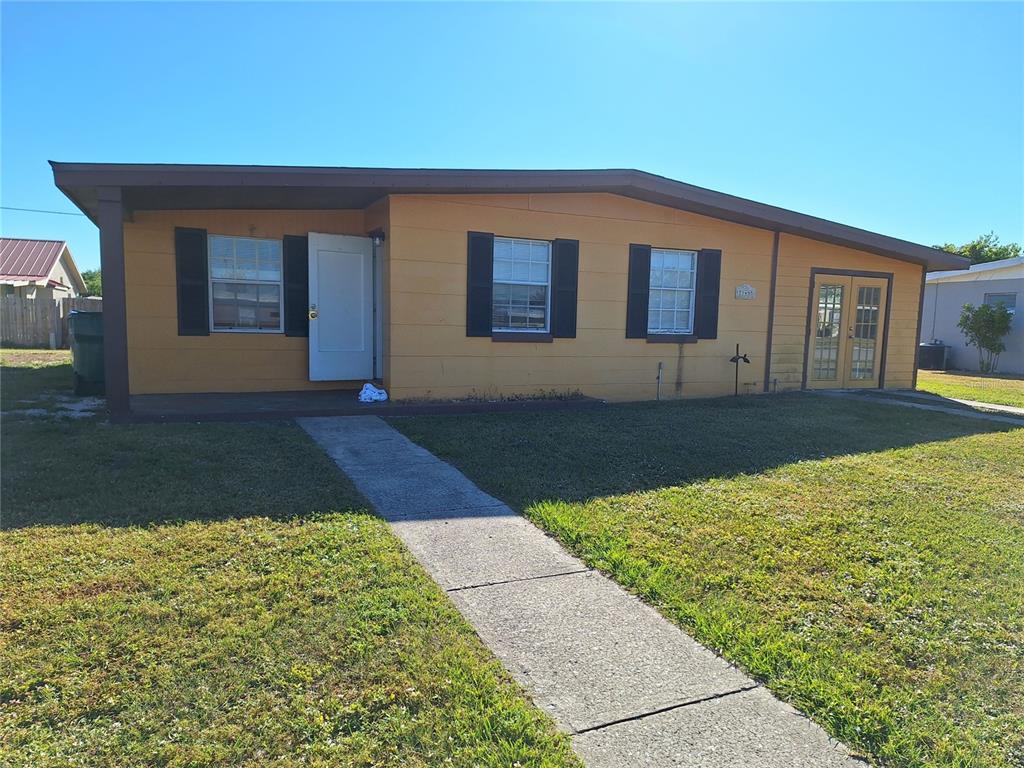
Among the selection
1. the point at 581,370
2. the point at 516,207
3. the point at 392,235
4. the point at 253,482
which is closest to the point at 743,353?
the point at 581,370

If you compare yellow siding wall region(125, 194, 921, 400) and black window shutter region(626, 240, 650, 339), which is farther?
black window shutter region(626, 240, 650, 339)

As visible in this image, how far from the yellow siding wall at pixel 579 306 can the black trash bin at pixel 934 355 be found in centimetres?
1288

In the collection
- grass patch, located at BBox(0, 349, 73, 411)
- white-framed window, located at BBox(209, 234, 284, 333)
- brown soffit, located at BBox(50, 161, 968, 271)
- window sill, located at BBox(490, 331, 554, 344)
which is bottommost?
grass patch, located at BBox(0, 349, 73, 411)

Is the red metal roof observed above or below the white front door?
above

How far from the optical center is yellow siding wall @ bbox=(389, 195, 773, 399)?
8.33m

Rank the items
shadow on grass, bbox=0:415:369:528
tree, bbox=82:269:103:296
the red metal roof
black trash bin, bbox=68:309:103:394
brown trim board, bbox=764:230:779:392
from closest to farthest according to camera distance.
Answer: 1. shadow on grass, bbox=0:415:369:528
2. black trash bin, bbox=68:309:103:394
3. brown trim board, bbox=764:230:779:392
4. the red metal roof
5. tree, bbox=82:269:103:296

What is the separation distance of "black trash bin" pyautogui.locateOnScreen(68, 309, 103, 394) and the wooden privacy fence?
1174cm

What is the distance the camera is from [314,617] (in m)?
3.08

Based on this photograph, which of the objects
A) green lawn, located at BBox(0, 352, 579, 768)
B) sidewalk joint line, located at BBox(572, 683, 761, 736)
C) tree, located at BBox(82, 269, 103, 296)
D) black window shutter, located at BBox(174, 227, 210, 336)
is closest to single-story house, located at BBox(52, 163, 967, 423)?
black window shutter, located at BBox(174, 227, 210, 336)

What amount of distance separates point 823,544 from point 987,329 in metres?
18.4

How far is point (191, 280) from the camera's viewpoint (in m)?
8.76

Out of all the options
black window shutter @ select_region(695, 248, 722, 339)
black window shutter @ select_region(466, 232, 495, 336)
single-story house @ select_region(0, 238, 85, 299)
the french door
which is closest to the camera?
black window shutter @ select_region(466, 232, 495, 336)

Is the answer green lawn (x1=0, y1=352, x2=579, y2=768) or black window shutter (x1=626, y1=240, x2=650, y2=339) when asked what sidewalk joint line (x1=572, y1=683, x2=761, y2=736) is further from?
black window shutter (x1=626, y1=240, x2=650, y2=339)

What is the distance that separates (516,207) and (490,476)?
451 centimetres
